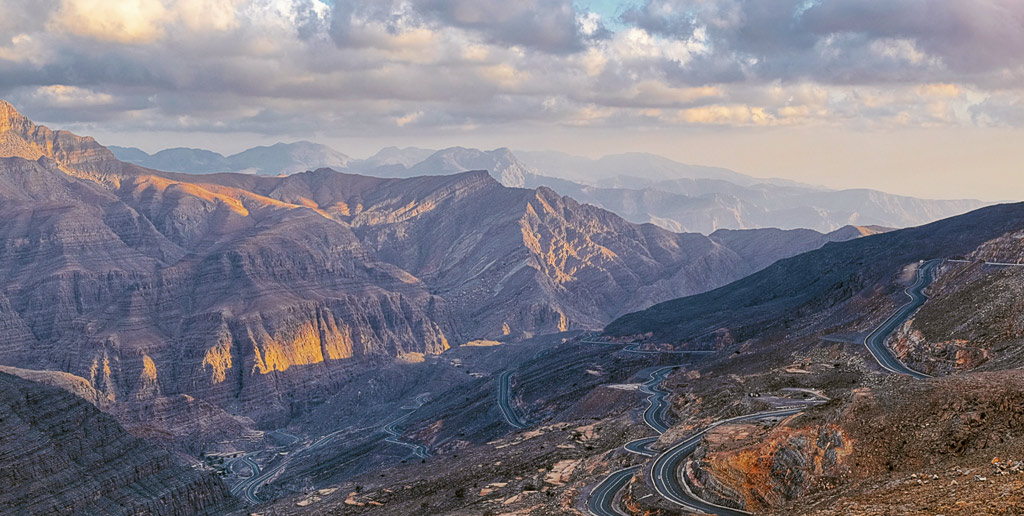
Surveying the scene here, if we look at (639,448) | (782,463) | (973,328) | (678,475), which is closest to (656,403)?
(639,448)

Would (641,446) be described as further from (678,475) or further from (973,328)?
(973,328)

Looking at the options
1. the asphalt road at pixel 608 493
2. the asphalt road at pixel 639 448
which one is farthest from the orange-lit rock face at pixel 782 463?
the asphalt road at pixel 639 448

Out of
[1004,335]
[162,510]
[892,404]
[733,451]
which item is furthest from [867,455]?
[162,510]

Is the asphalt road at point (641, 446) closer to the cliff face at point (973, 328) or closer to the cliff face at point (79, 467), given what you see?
the cliff face at point (973, 328)

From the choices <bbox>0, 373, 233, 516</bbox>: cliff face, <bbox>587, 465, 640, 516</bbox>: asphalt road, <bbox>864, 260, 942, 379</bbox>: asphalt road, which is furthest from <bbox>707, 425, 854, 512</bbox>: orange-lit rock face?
<bbox>0, 373, 233, 516</bbox>: cliff face

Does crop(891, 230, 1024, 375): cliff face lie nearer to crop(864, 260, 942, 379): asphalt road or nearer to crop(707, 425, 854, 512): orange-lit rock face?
crop(864, 260, 942, 379): asphalt road
